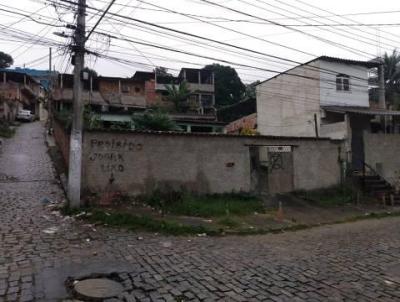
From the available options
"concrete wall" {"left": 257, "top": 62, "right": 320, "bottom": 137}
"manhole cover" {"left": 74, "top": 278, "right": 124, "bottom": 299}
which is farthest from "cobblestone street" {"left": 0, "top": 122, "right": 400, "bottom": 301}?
"concrete wall" {"left": 257, "top": 62, "right": 320, "bottom": 137}

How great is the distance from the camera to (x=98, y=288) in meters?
5.56

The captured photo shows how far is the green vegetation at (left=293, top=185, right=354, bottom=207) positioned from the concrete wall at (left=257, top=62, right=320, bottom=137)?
6.45m

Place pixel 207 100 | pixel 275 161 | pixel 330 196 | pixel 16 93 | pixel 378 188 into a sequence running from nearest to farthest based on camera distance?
pixel 275 161, pixel 330 196, pixel 378 188, pixel 16 93, pixel 207 100

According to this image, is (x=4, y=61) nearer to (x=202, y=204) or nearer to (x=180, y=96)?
(x=180, y=96)

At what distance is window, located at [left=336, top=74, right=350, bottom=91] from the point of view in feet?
75.6

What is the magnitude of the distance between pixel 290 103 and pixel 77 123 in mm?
16972

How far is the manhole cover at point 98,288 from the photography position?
5309mm

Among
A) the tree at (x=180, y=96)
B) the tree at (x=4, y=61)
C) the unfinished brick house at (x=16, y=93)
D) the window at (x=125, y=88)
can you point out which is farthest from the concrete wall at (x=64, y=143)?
the tree at (x=4, y=61)

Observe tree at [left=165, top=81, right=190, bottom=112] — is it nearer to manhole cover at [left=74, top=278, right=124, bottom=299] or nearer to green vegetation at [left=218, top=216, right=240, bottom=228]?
green vegetation at [left=218, top=216, right=240, bottom=228]

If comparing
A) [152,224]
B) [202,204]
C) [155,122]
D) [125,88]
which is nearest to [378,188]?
[202,204]

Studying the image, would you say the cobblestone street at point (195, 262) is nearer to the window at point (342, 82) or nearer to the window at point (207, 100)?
the window at point (342, 82)

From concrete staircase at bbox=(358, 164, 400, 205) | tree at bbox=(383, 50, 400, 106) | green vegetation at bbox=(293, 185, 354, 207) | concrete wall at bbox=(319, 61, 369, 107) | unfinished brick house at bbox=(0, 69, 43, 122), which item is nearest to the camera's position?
green vegetation at bbox=(293, 185, 354, 207)

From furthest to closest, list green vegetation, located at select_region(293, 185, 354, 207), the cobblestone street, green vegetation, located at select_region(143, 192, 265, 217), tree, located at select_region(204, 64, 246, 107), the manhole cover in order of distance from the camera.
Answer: tree, located at select_region(204, 64, 246, 107), green vegetation, located at select_region(293, 185, 354, 207), green vegetation, located at select_region(143, 192, 265, 217), the cobblestone street, the manhole cover

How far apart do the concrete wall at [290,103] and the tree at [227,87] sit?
1942 cm
